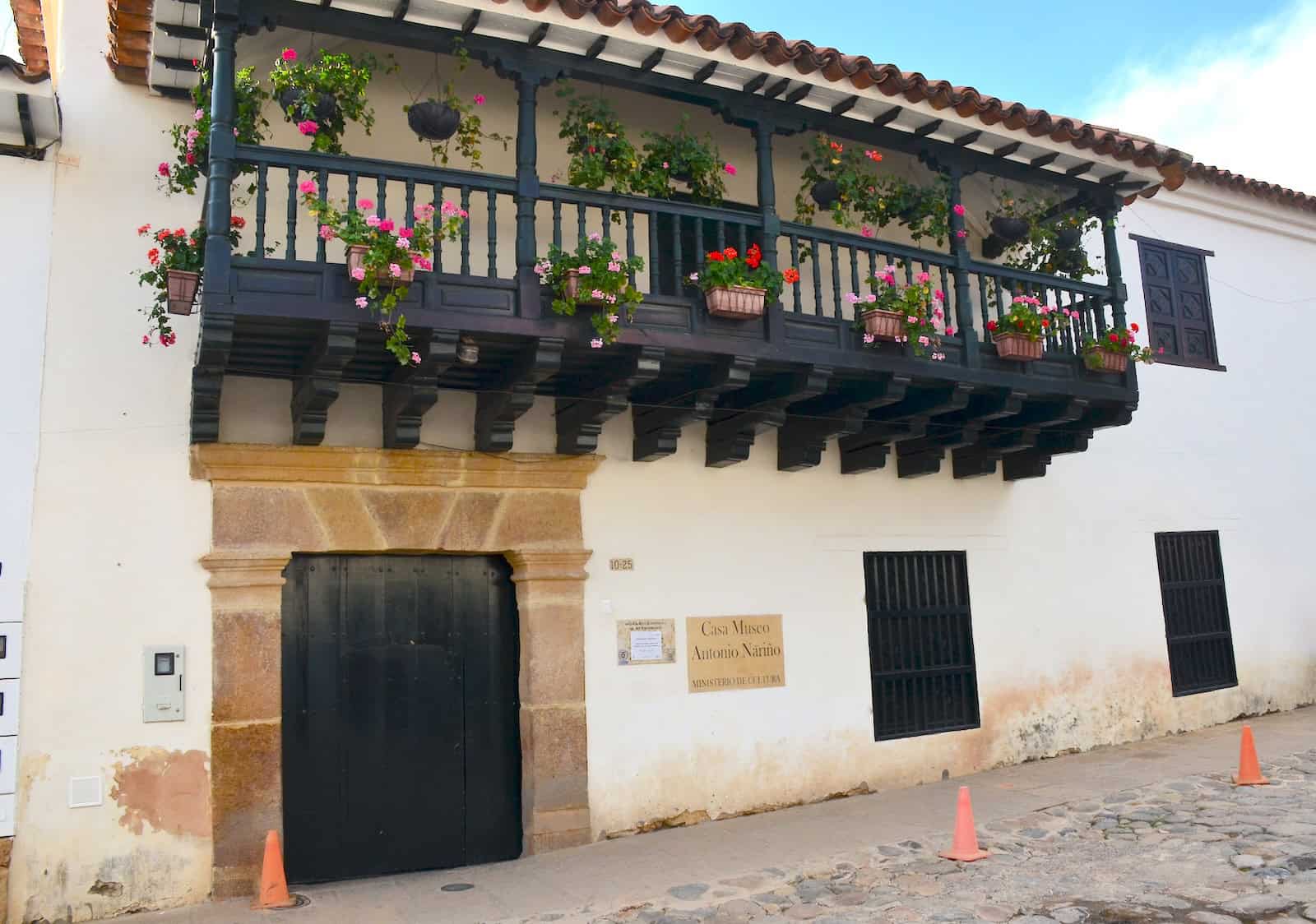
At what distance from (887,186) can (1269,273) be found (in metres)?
5.59

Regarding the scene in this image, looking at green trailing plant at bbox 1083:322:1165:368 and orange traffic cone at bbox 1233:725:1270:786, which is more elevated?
green trailing plant at bbox 1083:322:1165:368

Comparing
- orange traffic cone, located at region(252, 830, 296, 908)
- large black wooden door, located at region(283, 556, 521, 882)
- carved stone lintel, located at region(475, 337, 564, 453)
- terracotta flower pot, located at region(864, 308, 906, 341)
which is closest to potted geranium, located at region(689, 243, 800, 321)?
terracotta flower pot, located at region(864, 308, 906, 341)

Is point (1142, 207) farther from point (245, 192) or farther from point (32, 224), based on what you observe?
point (32, 224)

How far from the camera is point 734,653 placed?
24.8 feet

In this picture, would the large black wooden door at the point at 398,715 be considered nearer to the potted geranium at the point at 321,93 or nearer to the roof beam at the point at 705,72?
the potted geranium at the point at 321,93

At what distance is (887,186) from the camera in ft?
26.6

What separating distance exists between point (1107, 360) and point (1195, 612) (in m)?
3.35

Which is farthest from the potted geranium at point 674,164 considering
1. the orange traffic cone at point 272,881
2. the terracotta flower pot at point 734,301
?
the orange traffic cone at point 272,881

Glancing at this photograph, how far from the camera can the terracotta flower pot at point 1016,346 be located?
24.9 feet

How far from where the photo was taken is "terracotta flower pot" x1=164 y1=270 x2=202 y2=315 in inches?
213

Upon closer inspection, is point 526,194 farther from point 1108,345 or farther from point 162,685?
point 1108,345

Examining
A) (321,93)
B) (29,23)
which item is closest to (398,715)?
(321,93)

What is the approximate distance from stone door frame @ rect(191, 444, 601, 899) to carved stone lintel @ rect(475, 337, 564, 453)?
7.7 inches

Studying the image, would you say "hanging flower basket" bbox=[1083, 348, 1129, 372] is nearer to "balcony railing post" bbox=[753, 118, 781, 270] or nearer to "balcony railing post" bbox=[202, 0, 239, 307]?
"balcony railing post" bbox=[753, 118, 781, 270]
